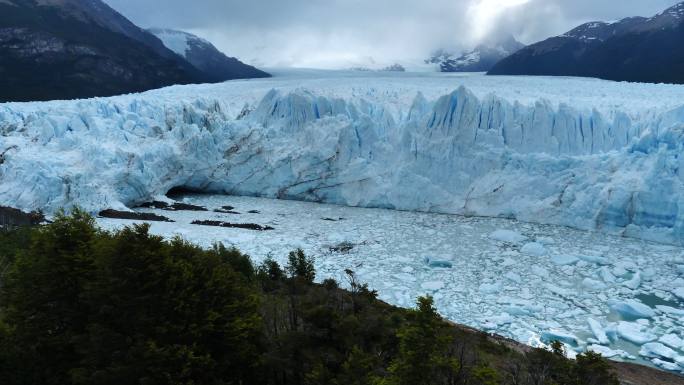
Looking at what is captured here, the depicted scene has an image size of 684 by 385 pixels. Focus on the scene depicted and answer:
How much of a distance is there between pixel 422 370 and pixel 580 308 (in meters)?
7.56

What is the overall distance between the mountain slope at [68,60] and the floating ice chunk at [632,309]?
1711 inches

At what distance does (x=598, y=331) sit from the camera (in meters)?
9.71

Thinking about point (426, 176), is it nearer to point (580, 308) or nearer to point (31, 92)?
point (580, 308)

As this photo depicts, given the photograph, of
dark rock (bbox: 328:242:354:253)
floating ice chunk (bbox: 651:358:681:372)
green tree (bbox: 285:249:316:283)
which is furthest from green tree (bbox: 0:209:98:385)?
floating ice chunk (bbox: 651:358:681:372)

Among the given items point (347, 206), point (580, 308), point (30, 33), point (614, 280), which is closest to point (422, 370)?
point (580, 308)

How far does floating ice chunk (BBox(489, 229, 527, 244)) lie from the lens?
14789mm

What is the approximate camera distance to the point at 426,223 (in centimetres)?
1681

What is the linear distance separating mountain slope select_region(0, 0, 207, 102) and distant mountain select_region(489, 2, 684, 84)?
110 ft

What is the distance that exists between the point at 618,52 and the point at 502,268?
3294 centimetres

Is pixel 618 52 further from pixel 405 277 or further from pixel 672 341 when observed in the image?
pixel 672 341

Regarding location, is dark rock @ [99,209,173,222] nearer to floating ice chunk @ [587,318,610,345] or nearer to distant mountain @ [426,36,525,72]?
floating ice chunk @ [587,318,610,345]

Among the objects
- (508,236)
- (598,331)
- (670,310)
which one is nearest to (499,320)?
(598,331)

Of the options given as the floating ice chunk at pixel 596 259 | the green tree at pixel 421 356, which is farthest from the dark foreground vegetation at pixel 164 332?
the floating ice chunk at pixel 596 259

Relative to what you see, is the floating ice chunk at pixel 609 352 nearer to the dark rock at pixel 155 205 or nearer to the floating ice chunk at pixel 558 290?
the floating ice chunk at pixel 558 290
